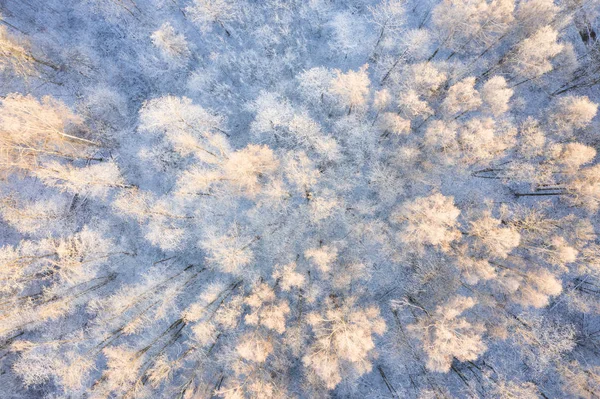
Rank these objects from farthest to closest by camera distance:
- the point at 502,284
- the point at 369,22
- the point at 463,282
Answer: the point at 369,22 → the point at 463,282 → the point at 502,284

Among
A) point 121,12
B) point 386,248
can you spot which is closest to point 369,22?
point 386,248

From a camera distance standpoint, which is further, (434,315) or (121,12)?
(121,12)

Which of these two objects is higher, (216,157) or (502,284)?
(216,157)

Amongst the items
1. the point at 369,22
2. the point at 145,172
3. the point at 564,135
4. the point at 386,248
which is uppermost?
the point at 369,22

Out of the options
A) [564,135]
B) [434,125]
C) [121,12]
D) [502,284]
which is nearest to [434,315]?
[502,284]

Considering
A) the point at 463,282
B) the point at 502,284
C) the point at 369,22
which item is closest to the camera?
the point at 502,284

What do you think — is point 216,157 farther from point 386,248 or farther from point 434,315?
point 434,315
